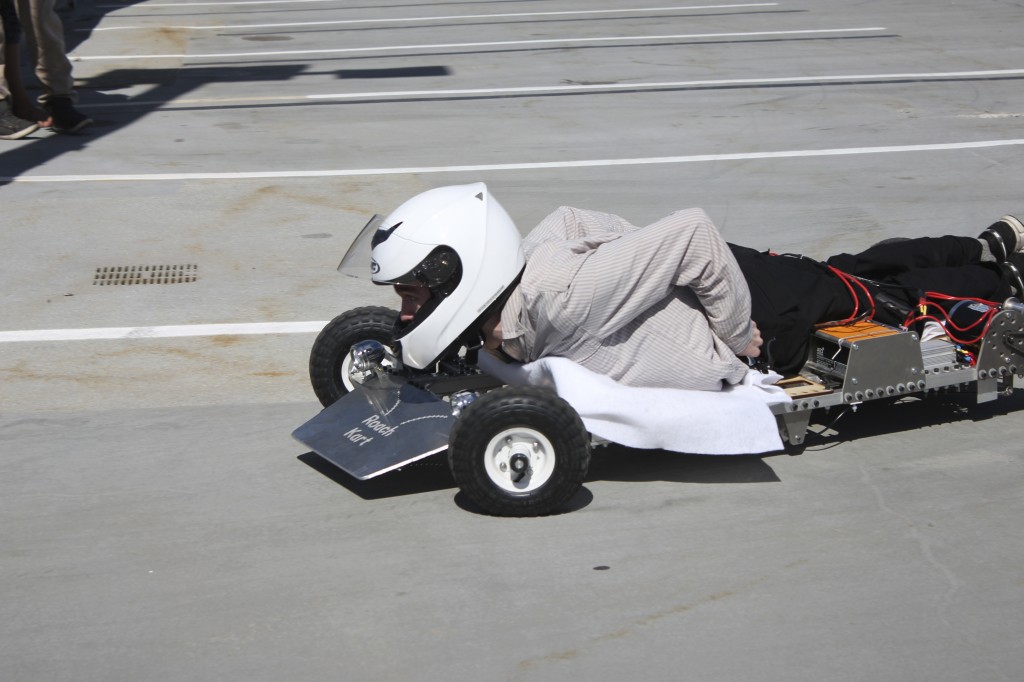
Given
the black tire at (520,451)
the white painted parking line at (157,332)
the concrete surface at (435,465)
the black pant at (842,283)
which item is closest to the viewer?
the concrete surface at (435,465)

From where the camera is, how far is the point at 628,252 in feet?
15.1

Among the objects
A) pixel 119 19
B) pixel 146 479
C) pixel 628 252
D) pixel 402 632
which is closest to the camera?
pixel 402 632

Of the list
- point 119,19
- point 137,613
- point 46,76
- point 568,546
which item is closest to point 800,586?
point 568,546

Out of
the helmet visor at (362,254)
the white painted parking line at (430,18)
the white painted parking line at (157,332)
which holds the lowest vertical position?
the white painted parking line at (430,18)

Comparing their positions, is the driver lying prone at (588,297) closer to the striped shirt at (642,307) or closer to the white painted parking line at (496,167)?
the striped shirt at (642,307)

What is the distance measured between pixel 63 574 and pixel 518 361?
1.90m

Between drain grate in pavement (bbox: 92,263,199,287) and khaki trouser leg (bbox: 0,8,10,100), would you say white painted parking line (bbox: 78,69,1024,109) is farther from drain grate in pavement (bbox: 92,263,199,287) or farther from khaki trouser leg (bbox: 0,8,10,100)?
drain grate in pavement (bbox: 92,263,199,287)

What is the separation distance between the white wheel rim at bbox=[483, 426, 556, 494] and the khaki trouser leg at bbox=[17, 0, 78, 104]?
8577mm

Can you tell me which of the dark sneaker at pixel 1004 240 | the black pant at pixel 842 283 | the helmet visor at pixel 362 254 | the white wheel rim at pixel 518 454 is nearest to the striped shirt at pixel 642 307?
the black pant at pixel 842 283

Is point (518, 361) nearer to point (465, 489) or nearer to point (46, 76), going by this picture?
point (465, 489)

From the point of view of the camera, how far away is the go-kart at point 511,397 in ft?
14.3

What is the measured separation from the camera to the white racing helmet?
182 inches

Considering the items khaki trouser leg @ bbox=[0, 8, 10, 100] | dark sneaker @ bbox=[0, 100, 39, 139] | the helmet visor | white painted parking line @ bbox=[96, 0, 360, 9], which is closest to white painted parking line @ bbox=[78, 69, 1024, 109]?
dark sneaker @ bbox=[0, 100, 39, 139]

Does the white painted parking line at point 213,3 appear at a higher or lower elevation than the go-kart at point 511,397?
lower
